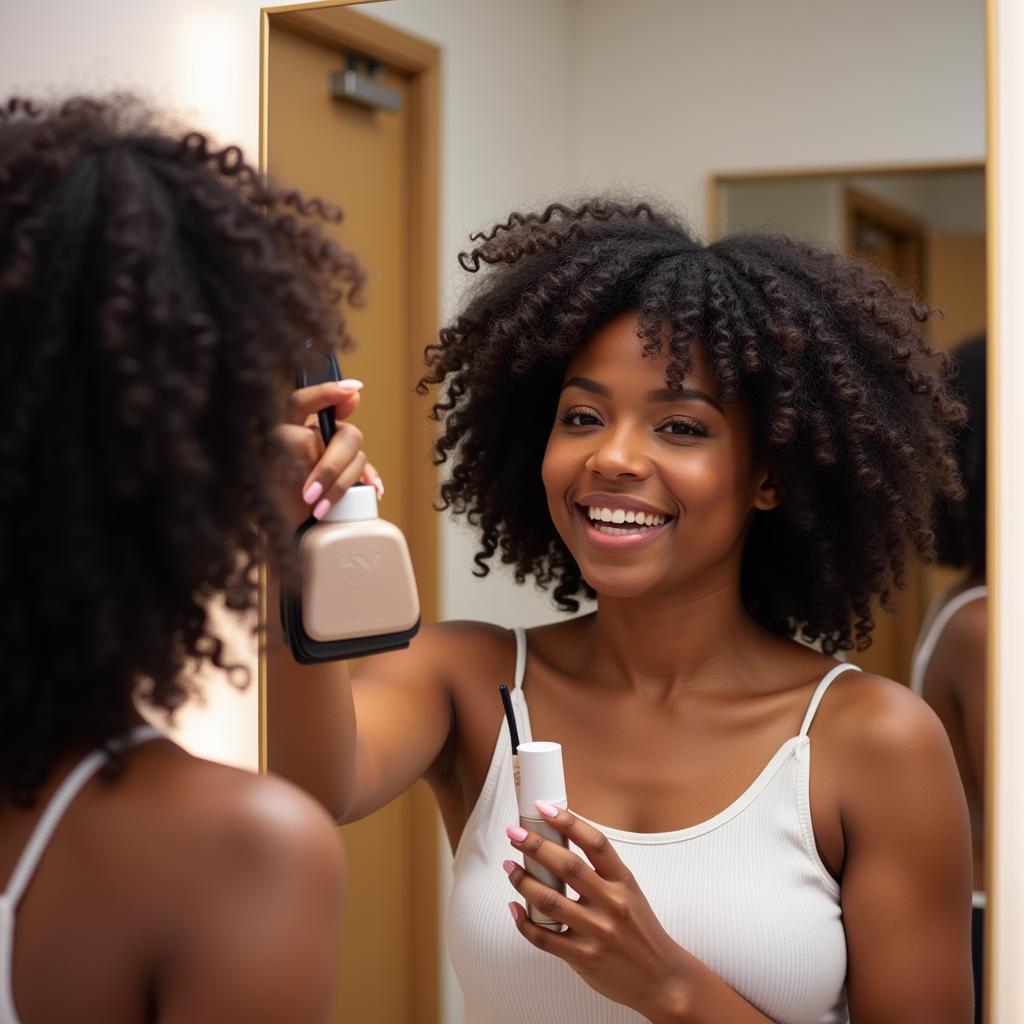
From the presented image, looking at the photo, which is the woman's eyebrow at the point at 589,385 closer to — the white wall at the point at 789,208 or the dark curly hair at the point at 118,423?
the white wall at the point at 789,208

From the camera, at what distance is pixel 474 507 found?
1.18m

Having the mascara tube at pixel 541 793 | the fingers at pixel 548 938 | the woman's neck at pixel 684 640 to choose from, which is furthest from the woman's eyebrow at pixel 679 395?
the fingers at pixel 548 938

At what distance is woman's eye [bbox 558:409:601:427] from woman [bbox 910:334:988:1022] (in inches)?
11.3

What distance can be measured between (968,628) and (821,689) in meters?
0.12

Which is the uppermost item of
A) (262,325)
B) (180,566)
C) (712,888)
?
(262,325)

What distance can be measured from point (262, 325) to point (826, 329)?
558 mm

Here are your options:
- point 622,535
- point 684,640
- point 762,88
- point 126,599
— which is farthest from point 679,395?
point 126,599

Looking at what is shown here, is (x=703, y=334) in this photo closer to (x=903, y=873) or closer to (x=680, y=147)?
(x=680, y=147)

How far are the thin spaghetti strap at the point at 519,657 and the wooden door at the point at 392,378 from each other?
4.5 inches

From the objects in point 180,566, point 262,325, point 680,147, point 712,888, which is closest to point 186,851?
point 180,566

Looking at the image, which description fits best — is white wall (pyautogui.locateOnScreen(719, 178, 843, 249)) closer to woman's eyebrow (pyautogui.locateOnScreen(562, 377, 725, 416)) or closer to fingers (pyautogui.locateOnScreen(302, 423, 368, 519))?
woman's eyebrow (pyautogui.locateOnScreen(562, 377, 725, 416))

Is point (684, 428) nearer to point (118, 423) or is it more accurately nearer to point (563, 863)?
point (563, 863)

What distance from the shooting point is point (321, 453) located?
2.76 ft

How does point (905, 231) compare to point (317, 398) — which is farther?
point (905, 231)
